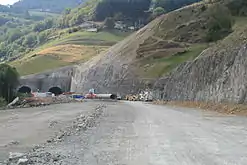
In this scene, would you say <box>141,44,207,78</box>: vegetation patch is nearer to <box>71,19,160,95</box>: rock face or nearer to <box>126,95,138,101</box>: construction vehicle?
<box>71,19,160,95</box>: rock face

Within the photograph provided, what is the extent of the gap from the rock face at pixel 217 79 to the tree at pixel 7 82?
2003 inches

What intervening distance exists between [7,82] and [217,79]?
3015 inches

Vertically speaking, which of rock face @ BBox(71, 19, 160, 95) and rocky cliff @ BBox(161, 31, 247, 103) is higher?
rock face @ BBox(71, 19, 160, 95)

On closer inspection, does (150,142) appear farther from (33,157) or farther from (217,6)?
(217,6)

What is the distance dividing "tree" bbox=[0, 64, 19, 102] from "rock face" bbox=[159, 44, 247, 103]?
50864 mm

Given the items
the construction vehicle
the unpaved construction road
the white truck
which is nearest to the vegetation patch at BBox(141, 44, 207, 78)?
the construction vehicle

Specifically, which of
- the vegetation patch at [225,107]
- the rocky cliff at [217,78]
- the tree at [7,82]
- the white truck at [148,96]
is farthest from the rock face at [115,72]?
the vegetation patch at [225,107]

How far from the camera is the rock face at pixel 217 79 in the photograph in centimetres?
4166

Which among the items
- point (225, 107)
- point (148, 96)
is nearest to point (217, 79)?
point (225, 107)

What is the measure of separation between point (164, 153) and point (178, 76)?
61.1 m

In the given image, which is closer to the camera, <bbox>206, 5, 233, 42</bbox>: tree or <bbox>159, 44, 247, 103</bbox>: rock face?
<bbox>159, 44, 247, 103</bbox>: rock face

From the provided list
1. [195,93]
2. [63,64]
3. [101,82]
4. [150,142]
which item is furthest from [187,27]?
[150,142]

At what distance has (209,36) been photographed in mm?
127312

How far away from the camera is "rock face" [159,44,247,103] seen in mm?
41656
